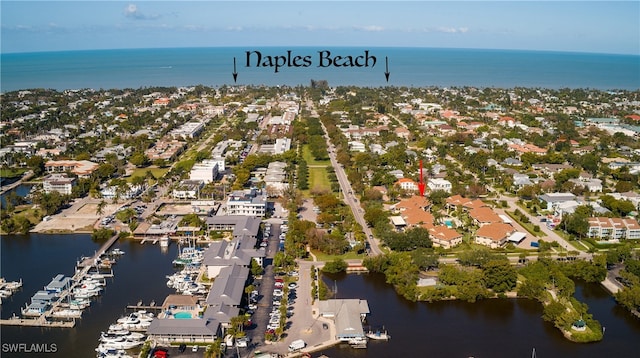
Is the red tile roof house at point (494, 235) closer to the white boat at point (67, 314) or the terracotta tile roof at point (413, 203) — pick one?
the terracotta tile roof at point (413, 203)

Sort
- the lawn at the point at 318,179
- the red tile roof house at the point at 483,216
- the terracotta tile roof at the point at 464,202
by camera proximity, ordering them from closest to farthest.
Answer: the red tile roof house at the point at 483,216
the terracotta tile roof at the point at 464,202
the lawn at the point at 318,179

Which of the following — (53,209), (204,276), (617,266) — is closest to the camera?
(204,276)

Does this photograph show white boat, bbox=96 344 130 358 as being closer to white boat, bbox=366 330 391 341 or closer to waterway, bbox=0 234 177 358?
waterway, bbox=0 234 177 358

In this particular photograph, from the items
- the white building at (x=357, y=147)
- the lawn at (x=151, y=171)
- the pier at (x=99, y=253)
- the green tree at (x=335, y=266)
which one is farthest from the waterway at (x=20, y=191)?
the white building at (x=357, y=147)

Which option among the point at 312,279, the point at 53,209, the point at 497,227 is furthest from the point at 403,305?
the point at 53,209

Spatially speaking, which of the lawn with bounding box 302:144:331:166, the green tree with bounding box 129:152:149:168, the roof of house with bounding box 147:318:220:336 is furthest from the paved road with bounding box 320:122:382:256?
the green tree with bounding box 129:152:149:168

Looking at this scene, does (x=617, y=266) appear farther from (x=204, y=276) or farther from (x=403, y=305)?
(x=204, y=276)

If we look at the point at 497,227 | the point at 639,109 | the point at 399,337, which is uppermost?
the point at 639,109
